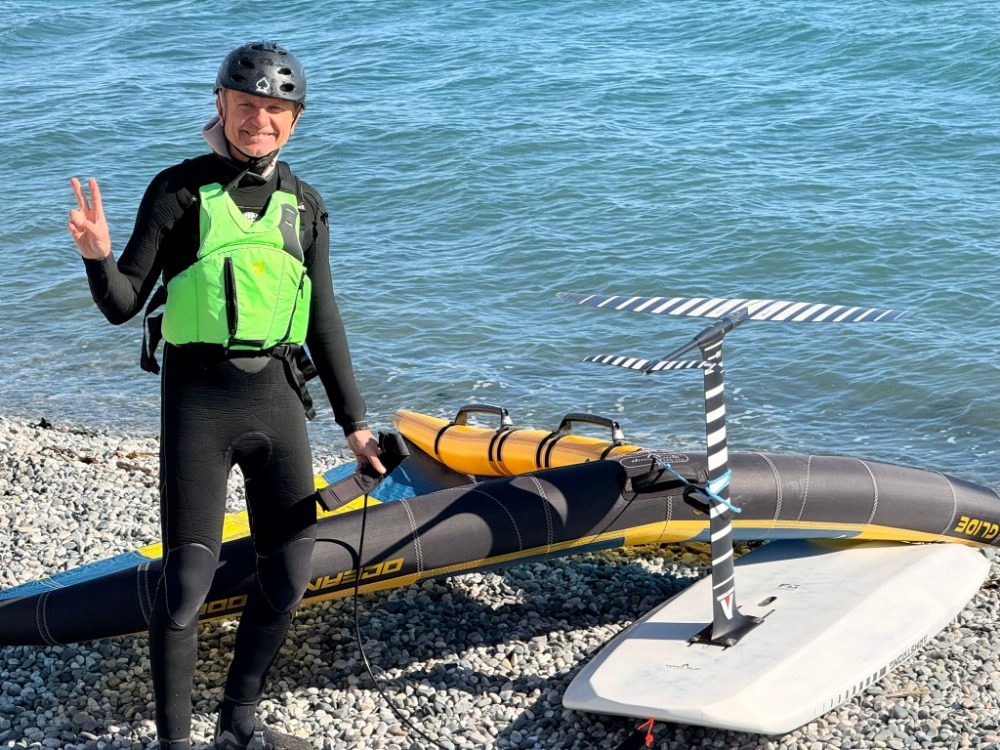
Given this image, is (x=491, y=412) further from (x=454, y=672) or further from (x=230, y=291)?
(x=230, y=291)

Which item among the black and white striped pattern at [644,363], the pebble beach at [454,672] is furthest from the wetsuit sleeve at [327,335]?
the pebble beach at [454,672]

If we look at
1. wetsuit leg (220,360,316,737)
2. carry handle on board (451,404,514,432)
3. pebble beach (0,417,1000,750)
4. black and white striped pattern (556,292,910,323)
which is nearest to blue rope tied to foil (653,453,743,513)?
black and white striped pattern (556,292,910,323)

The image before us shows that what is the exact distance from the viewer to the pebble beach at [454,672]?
4.35m

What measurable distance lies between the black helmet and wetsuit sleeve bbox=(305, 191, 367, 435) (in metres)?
0.34

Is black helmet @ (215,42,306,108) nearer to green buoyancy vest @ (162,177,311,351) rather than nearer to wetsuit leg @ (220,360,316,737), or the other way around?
green buoyancy vest @ (162,177,311,351)

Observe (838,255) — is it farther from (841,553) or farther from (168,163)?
(168,163)

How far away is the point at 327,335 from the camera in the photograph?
3.72m

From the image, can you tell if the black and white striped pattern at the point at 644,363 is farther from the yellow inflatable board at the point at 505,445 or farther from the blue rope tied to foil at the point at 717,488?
the yellow inflatable board at the point at 505,445

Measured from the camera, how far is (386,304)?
11.7 metres

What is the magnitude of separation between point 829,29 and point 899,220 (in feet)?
27.4

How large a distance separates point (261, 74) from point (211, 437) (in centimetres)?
101

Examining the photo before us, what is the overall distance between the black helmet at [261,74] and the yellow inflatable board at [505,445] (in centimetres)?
263

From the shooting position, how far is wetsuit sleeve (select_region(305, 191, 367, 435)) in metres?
3.62

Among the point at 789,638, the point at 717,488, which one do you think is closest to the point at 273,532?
the point at 717,488
